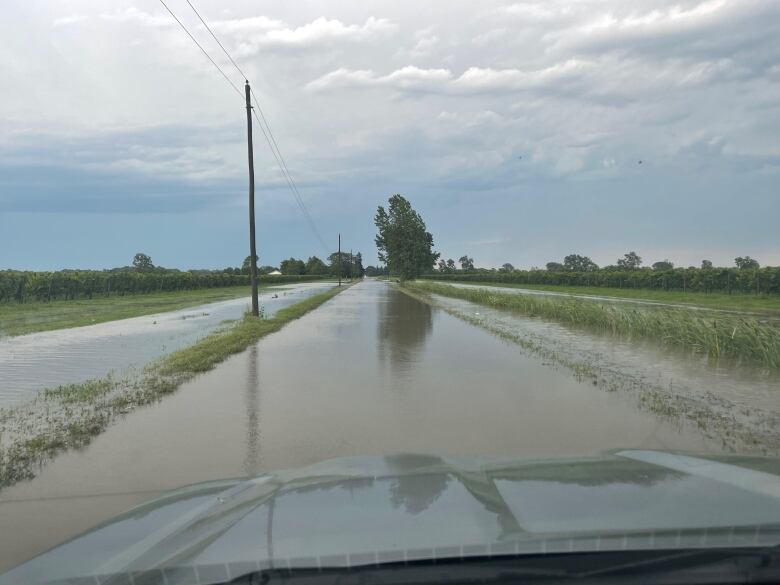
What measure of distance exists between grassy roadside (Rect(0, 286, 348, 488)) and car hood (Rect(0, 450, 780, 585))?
344 centimetres

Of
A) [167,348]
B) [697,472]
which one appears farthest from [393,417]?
[167,348]

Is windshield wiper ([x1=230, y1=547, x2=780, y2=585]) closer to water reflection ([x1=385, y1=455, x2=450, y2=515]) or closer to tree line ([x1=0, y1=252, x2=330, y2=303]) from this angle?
water reflection ([x1=385, y1=455, x2=450, y2=515])

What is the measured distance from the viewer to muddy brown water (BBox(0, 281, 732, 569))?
205 inches

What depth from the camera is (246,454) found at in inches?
249

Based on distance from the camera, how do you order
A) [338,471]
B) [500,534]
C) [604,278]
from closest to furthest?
[500,534], [338,471], [604,278]

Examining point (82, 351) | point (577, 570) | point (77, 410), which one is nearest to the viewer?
point (577, 570)

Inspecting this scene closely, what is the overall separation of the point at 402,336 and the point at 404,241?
215ft

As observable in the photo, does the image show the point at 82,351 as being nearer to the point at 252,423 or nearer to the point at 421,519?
the point at 252,423

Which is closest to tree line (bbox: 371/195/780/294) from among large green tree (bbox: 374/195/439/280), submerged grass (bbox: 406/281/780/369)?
large green tree (bbox: 374/195/439/280)

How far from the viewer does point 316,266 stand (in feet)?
618

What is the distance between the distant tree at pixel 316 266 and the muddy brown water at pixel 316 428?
170 metres

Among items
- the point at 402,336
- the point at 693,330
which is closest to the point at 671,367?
the point at 693,330

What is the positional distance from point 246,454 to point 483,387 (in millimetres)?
4637

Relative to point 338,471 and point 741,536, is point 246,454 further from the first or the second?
point 741,536
